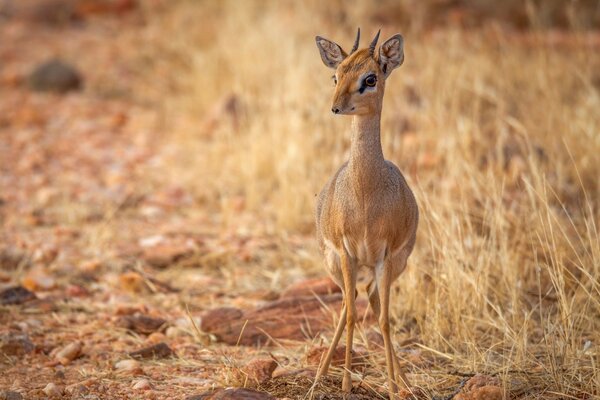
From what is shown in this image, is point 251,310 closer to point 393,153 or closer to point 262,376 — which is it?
point 262,376

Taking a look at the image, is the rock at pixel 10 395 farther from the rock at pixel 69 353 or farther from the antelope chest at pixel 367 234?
the antelope chest at pixel 367 234

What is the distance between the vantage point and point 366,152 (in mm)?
3879

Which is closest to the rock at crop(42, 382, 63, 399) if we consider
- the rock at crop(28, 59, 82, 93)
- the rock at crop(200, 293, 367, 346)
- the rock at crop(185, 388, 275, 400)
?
the rock at crop(185, 388, 275, 400)

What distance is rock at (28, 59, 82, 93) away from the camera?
11.1 meters

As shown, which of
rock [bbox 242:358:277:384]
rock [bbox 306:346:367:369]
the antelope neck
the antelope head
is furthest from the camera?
rock [bbox 306:346:367:369]

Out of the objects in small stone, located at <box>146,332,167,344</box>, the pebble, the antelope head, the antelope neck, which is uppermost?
the antelope head

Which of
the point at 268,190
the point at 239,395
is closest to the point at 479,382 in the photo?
the point at 239,395

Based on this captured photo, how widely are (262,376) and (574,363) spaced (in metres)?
1.43

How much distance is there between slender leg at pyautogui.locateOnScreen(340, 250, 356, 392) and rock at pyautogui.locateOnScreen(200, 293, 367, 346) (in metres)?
0.86

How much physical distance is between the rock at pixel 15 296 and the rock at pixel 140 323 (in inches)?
28.4

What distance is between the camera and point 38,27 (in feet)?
45.3

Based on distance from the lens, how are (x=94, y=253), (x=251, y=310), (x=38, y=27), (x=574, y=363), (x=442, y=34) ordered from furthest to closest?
(x=38, y=27), (x=442, y=34), (x=94, y=253), (x=251, y=310), (x=574, y=363)

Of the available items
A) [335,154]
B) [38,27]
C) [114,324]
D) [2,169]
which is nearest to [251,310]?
[114,324]

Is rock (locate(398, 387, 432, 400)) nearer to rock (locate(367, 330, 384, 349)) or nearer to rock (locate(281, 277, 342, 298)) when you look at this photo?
rock (locate(367, 330, 384, 349))
